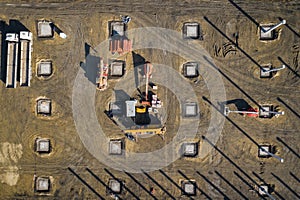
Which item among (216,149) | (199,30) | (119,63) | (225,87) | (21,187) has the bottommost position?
(21,187)

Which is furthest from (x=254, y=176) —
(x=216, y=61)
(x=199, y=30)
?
(x=199, y=30)

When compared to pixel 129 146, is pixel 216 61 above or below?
above

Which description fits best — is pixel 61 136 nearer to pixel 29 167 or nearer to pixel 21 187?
pixel 29 167

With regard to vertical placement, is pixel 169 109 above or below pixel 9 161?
above

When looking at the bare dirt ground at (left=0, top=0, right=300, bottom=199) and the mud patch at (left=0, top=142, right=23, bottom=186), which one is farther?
the mud patch at (left=0, top=142, right=23, bottom=186)

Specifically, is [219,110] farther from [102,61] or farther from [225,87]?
[102,61]

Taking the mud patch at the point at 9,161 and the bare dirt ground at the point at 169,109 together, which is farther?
the mud patch at the point at 9,161
